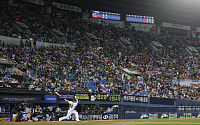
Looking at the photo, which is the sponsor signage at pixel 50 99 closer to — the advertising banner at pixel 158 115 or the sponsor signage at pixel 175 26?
the advertising banner at pixel 158 115

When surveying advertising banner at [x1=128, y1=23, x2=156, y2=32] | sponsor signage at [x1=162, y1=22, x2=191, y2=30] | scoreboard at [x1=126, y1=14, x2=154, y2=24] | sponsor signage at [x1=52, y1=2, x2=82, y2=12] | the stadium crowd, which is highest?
sponsor signage at [x1=52, y1=2, x2=82, y2=12]

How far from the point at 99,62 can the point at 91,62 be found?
5.19ft

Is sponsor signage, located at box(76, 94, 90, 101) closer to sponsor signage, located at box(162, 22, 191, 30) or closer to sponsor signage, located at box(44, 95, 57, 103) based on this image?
sponsor signage, located at box(44, 95, 57, 103)

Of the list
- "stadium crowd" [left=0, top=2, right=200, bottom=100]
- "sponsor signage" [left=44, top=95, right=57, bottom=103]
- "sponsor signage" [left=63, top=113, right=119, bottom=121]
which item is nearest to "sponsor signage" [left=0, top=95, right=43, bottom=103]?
"sponsor signage" [left=44, top=95, right=57, bottom=103]

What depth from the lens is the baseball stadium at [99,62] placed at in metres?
26.1

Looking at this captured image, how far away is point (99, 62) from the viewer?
39.8 meters

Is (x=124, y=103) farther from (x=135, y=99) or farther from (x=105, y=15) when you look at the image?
(x=105, y=15)

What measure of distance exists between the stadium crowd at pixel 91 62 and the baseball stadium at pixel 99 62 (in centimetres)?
14

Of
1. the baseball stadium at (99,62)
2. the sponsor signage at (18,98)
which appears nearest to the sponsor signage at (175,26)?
the baseball stadium at (99,62)

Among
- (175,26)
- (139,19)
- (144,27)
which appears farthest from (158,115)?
(175,26)

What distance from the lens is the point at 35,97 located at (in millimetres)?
26266

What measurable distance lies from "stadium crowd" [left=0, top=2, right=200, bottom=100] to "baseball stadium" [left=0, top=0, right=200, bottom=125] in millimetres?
141

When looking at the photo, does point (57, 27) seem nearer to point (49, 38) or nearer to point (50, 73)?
point (49, 38)

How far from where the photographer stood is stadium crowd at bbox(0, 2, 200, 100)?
3191 centimetres
